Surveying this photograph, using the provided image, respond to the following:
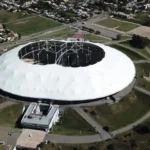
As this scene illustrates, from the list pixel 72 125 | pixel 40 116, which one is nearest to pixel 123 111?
pixel 72 125

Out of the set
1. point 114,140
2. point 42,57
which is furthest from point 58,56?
point 114,140

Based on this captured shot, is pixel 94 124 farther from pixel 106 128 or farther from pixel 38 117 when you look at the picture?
pixel 38 117

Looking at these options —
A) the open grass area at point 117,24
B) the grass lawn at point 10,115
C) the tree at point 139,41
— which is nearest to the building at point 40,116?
the grass lawn at point 10,115

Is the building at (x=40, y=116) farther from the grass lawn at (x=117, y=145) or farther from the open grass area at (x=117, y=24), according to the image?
the open grass area at (x=117, y=24)

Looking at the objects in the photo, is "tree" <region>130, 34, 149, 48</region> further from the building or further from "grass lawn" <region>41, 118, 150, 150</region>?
"grass lawn" <region>41, 118, 150, 150</region>

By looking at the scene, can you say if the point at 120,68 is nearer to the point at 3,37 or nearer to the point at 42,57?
the point at 42,57
